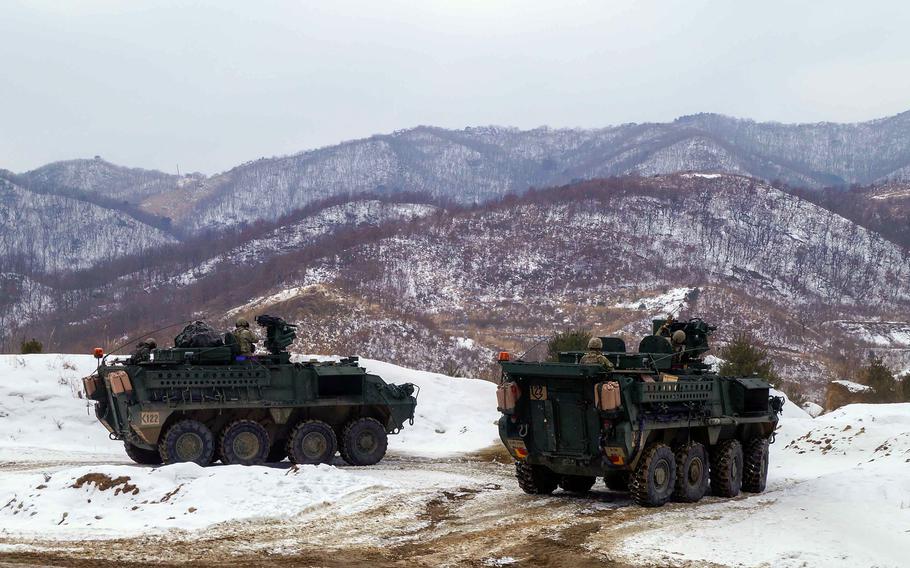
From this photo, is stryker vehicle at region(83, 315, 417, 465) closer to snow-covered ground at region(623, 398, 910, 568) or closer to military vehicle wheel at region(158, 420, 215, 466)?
military vehicle wheel at region(158, 420, 215, 466)

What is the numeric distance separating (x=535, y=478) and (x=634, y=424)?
93.4 inches

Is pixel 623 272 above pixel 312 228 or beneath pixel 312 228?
beneath

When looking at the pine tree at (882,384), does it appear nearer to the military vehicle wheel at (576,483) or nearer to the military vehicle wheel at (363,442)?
the military vehicle wheel at (363,442)

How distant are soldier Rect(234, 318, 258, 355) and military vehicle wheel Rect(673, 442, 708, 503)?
8688 mm

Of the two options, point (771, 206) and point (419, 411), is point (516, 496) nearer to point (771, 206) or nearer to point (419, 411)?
point (419, 411)

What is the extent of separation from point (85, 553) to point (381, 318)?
6961 centimetres

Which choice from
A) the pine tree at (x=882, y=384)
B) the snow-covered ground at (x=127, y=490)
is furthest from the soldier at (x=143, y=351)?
the pine tree at (x=882, y=384)

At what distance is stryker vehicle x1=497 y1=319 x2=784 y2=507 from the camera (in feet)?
45.3

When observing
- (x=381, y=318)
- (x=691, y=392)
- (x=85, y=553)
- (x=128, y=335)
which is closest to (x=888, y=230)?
(x=381, y=318)

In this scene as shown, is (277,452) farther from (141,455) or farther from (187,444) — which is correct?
(141,455)

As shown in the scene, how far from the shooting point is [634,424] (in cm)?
1369

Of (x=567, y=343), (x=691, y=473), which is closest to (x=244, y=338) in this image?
(x=691, y=473)

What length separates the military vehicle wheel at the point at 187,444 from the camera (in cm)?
1714

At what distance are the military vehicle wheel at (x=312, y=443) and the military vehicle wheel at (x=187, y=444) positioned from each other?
1.63 metres
